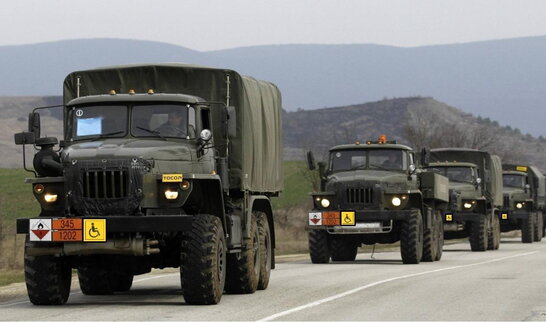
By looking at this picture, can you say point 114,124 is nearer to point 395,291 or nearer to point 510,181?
point 395,291

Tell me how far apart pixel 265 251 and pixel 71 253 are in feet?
15.7

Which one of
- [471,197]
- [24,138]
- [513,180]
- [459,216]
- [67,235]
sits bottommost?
[67,235]

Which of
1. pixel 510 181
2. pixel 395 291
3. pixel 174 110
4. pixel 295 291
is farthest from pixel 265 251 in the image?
pixel 510 181

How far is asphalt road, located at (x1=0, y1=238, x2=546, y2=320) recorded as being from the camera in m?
15.5

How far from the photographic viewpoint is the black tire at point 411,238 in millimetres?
30219

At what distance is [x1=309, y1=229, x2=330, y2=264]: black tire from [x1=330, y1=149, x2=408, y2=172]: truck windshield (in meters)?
1.61

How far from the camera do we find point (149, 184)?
55.0 ft

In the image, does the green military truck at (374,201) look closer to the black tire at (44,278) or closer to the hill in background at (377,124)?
the black tire at (44,278)

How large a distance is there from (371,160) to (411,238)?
2315 millimetres

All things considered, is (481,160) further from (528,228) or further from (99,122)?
(99,122)

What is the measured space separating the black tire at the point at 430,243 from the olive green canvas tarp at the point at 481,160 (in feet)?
33.0

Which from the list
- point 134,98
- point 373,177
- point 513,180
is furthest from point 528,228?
point 134,98

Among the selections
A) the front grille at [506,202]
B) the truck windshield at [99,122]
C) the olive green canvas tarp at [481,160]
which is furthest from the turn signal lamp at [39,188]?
the front grille at [506,202]

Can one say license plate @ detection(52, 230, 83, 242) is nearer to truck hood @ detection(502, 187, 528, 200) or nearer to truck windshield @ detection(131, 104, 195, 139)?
truck windshield @ detection(131, 104, 195, 139)
